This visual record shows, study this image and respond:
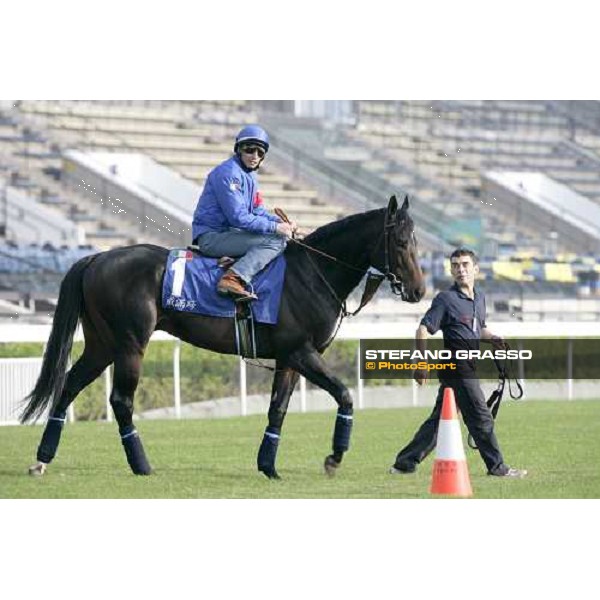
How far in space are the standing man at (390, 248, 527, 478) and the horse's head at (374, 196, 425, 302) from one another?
14 cm

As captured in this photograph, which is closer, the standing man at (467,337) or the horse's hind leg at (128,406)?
the standing man at (467,337)

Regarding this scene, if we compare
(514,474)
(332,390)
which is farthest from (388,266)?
(514,474)

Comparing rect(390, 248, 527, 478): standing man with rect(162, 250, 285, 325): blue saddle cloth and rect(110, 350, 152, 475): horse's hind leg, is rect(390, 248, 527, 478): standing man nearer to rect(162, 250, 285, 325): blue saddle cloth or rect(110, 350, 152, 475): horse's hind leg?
rect(162, 250, 285, 325): blue saddle cloth

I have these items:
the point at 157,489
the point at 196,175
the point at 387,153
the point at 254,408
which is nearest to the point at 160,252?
the point at 157,489

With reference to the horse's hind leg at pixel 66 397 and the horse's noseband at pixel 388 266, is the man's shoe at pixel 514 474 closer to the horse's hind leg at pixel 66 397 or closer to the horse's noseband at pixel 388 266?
the horse's noseband at pixel 388 266

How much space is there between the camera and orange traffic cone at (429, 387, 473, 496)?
24.2ft

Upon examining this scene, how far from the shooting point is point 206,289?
26.2 feet

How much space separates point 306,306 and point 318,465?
110cm

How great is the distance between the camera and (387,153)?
68.1 feet

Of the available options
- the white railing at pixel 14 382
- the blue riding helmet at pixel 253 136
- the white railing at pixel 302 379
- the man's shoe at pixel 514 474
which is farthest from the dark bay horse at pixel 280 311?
the white railing at pixel 14 382

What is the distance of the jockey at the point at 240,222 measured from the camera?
7.82 m

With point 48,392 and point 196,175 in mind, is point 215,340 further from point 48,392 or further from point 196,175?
point 196,175

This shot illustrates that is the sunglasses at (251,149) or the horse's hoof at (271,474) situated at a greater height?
the sunglasses at (251,149)

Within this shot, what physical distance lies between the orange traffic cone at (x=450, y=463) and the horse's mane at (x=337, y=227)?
3.83 ft
